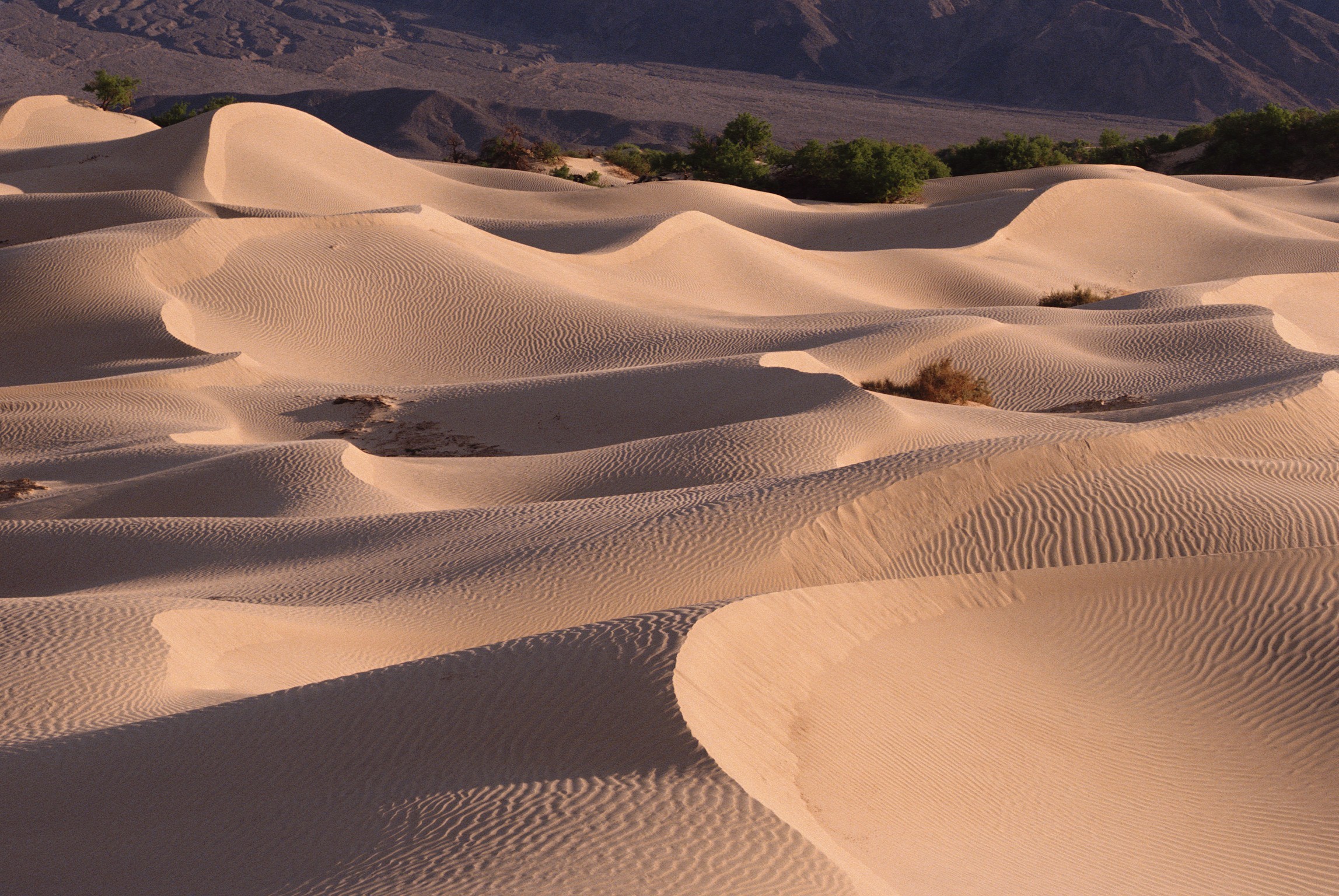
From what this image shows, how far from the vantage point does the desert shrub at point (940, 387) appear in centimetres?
1456

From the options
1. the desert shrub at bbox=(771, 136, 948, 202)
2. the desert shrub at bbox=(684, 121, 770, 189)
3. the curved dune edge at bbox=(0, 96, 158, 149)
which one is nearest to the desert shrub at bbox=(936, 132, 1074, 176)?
the desert shrub at bbox=(771, 136, 948, 202)

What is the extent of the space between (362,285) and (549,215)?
10739 mm

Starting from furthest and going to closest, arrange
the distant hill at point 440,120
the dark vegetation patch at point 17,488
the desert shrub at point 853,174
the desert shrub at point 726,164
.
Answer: the distant hill at point 440,120, the desert shrub at point 726,164, the desert shrub at point 853,174, the dark vegetation patch at point 17,488

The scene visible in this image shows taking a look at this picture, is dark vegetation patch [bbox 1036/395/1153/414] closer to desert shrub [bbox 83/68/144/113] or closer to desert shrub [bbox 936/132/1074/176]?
desert shrub [bbox 936/132/1074/176]

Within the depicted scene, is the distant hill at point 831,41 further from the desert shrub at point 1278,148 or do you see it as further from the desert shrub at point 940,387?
the desert shrub at point 940,387

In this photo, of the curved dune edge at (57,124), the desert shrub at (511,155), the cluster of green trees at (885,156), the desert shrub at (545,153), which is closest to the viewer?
the curved dune edge at (57,124)

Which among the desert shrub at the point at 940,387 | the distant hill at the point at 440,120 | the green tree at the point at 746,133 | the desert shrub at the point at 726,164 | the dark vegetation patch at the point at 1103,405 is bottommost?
the distant hill at the point at 440,120

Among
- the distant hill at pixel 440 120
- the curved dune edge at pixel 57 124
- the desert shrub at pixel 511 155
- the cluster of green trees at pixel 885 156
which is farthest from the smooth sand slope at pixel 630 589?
the distant hill at pixel 440 120

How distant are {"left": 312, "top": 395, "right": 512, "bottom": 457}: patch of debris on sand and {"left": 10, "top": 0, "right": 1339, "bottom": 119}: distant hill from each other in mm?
84046

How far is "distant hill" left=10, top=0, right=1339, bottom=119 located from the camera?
98688 mm

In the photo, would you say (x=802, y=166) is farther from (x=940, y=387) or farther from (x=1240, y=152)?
(x=940, y=387)

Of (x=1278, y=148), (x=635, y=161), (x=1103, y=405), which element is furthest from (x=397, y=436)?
(x=1278, y=148)

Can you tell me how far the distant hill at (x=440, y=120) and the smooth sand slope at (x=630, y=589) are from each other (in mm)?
62939

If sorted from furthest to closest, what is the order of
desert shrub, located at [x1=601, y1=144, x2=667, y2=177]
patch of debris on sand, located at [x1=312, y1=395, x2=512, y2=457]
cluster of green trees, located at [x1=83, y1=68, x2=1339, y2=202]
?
1. desert shrub, located at [x1=601, y1=144, x2=667, y2=177]
2. cluster of green trees, located at [x1=83, y1=68, x2=1339, y2=202]
3. patch of debris on sand, located at [x1=312, y1=395, x2=512, y2=457]
